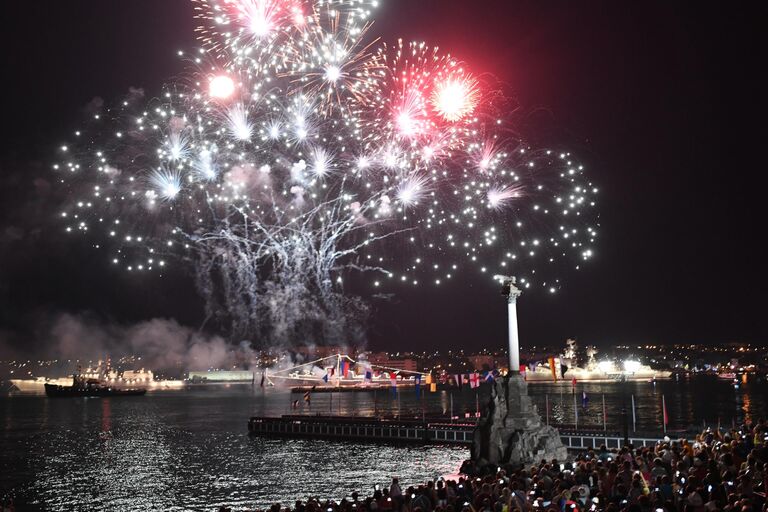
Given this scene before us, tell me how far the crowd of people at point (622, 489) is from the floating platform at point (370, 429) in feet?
126

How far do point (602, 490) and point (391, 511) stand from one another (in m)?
5.38

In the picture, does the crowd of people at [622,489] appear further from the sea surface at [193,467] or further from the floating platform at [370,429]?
the floating platform at [370,429]

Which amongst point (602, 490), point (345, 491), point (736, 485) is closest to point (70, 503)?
point (345, 491)

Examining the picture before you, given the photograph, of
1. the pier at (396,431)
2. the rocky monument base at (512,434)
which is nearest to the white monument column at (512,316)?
the rocky monument base at (512,434)

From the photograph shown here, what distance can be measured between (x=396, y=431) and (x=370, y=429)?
11.5ft

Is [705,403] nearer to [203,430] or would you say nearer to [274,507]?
[203,430]

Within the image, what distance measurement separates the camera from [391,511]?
16.6 meters

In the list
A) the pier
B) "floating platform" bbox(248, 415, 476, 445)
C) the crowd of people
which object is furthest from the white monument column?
"floating platform" bbox(248, 415, 476, 445)

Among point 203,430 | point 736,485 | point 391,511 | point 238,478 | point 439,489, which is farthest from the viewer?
point 203,430

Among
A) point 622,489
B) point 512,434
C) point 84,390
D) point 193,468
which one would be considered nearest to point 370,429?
point 193,468

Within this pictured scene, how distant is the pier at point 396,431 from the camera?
153 feet

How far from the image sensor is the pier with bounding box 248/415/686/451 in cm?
4669

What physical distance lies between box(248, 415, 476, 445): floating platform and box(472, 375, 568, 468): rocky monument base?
20.3m

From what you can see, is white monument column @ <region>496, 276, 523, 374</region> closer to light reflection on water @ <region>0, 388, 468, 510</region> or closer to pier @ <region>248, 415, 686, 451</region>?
light reflection on water @ <region>0, 388, 468, 510</region>
